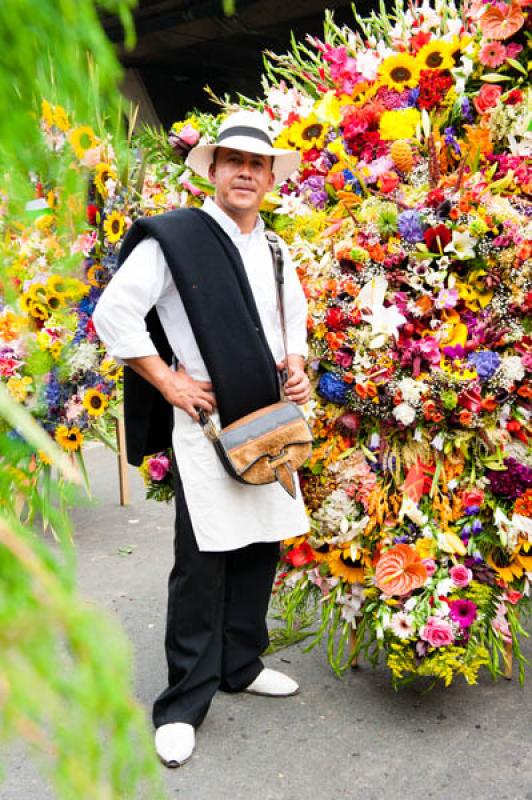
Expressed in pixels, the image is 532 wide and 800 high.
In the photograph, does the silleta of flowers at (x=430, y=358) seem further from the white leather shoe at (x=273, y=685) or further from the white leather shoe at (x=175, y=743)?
the white leather shoe at (x=175, y=743)

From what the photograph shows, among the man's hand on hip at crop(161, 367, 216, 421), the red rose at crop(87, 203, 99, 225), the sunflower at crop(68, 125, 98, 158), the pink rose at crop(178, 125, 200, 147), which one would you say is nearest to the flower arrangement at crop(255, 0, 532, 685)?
the man's hand on hip at crop(161, 367, 216, 421)

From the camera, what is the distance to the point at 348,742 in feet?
8.90

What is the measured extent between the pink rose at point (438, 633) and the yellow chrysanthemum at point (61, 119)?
2.17 meters

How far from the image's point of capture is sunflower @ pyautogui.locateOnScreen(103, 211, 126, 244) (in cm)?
377

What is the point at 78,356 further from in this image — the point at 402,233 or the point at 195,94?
the point at 195,94

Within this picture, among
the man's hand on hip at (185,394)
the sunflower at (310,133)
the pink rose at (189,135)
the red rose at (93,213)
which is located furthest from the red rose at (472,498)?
the red rose at (93,213)

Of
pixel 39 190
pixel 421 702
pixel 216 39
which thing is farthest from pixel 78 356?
pixel 216 39

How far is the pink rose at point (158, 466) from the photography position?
314 centimetres

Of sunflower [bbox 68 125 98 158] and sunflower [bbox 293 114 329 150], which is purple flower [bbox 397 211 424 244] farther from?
sunflower [bbox 68 125 98 158]

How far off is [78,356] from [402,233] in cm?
168

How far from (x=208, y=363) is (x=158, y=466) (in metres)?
0.72

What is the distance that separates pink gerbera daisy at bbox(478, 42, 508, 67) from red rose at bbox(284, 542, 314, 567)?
1559 millimetres

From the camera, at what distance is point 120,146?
682mm

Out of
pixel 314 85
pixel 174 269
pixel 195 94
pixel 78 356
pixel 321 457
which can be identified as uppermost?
pixel 195 94
